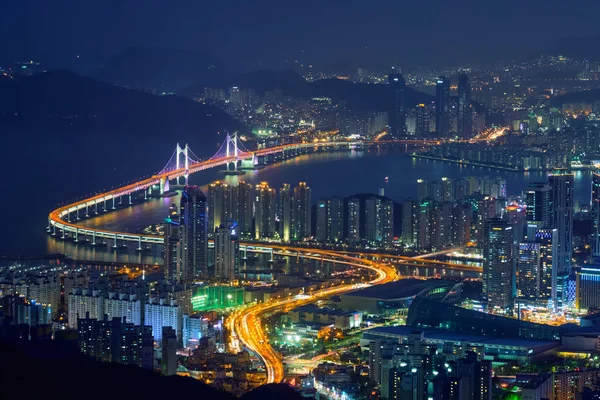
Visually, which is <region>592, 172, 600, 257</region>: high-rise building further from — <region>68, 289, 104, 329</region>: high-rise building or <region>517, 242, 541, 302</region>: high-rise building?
<region>68, 289, 104, 329</region>: high-rise building

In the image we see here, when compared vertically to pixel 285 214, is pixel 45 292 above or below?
below

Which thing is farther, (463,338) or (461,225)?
(461,225)

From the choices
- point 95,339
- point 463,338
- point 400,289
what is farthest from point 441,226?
point 95,339

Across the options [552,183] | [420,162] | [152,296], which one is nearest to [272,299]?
[152,296]

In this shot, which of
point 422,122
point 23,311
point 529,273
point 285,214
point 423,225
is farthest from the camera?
point 422,122

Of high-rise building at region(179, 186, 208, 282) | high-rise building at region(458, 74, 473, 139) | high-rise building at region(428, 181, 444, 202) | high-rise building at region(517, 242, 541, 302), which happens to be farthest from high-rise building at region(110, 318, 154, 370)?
high-rise building at region(458, 74, 473, 139)

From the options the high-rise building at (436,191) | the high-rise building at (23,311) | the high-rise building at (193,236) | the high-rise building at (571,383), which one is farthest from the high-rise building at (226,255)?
the high-rise building at (436,191)

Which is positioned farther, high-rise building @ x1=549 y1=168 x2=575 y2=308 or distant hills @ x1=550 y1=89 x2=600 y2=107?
distant hills @ x1=550 y1=89 x2=600 y2=107

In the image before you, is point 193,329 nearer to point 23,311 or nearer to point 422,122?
point 23,311
